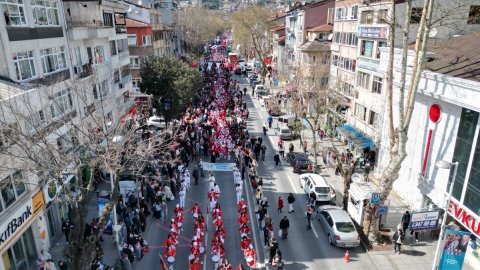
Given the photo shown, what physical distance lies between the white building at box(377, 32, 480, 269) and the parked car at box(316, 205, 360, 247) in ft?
14.1

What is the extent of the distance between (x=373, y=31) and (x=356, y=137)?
772cm

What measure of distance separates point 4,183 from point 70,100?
8.87 metres

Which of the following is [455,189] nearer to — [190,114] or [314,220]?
[314,220]

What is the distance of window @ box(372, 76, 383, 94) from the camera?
81.9 feet

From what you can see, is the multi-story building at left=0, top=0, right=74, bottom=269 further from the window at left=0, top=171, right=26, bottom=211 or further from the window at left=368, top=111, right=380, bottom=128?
the window at left=368, top=111, right=380, bottom=128

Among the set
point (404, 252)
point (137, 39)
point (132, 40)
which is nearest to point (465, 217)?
point (404, 252)

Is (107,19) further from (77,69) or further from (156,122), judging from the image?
(156,122)

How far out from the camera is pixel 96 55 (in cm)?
2525

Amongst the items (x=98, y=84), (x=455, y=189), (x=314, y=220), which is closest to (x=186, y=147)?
(x=98, y=84)

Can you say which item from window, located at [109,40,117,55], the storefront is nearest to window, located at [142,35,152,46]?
window, located at [109,40,117,55]

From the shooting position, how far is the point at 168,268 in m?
15.3

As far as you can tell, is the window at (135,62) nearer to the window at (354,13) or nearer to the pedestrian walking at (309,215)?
the window at (354,13)

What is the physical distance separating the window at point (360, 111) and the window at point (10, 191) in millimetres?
22663

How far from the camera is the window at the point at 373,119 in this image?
25864 mm
